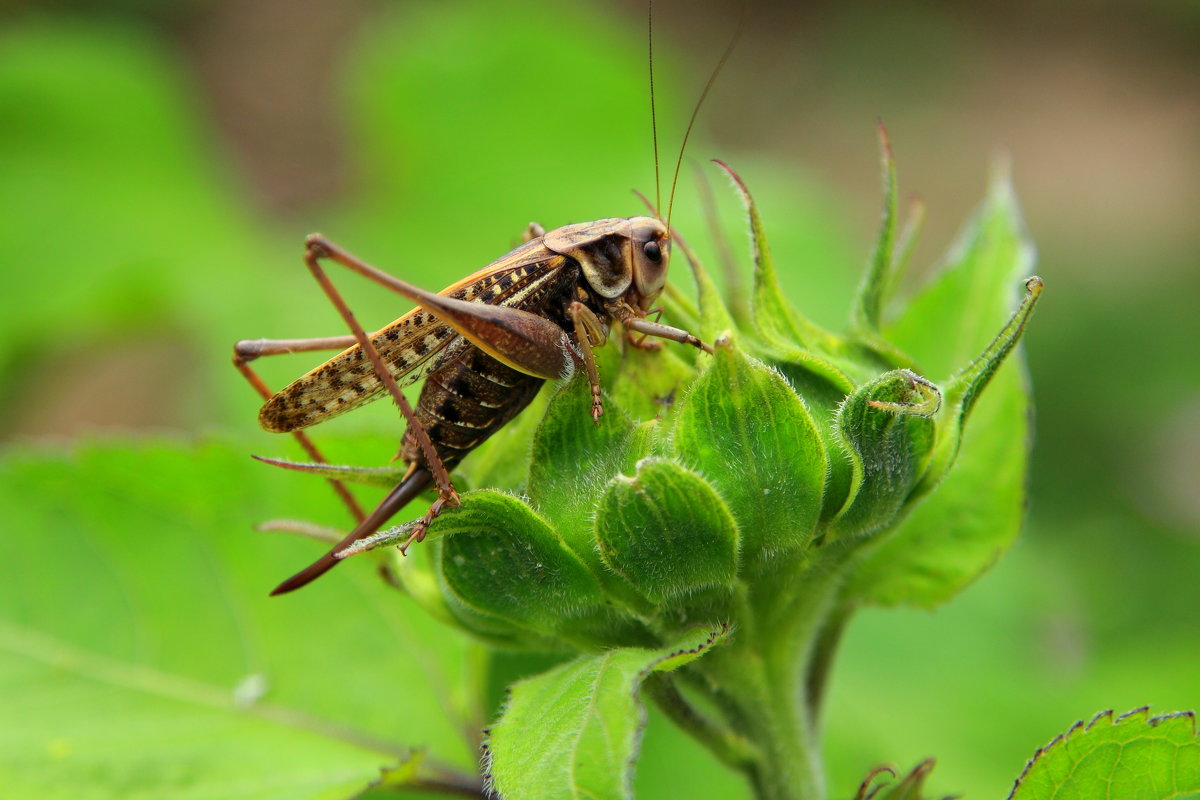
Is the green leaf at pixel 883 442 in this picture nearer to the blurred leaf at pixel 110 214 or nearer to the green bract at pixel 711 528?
the green bract at pixel 711 528

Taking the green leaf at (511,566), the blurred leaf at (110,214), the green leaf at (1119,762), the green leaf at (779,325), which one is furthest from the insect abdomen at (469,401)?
the blurred leaf at (110,214)

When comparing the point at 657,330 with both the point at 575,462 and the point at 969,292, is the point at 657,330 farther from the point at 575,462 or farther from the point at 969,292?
the point at 969,292

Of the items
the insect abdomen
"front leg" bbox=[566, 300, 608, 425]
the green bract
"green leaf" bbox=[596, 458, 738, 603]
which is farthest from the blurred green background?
"green leaf" bbox=[596, 458, 738, 603]

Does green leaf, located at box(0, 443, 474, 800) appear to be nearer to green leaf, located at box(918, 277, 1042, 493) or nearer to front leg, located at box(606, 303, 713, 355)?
front leg, located at box(606, 303, 713, 355)

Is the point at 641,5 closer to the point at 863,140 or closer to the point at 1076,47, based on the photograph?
the point at 863,140

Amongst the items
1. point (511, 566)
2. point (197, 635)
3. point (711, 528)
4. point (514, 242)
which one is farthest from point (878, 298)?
point (197, 635)

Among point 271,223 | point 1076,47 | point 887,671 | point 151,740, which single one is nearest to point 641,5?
point 1076,47
